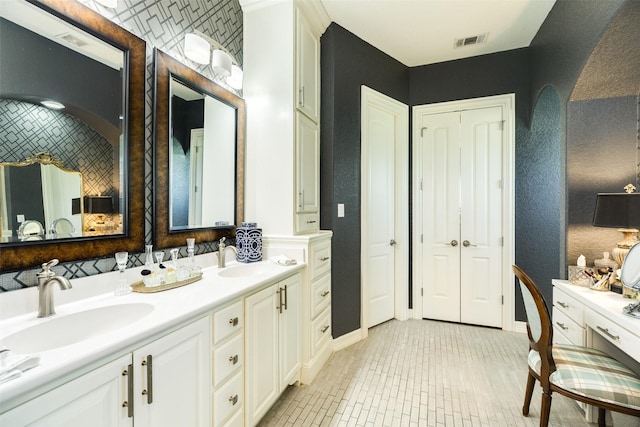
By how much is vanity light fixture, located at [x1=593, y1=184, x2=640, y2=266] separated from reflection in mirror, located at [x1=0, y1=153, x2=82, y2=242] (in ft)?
9.41

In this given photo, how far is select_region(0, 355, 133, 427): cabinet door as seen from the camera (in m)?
0.73

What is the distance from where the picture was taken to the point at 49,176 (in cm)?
122

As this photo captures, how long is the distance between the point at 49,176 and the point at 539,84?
3704 mm

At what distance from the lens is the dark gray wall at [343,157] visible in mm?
2736

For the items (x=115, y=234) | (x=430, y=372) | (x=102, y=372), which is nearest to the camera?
(x=102, y=372)

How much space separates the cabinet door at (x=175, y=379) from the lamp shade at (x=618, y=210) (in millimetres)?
2359

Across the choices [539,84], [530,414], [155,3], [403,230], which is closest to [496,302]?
[403,230]

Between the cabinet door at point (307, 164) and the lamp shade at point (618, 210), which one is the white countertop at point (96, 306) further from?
the lamp shade at point (618, 210)

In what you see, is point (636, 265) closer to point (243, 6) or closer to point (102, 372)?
point (102, 372)

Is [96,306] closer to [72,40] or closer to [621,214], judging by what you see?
[72,40]

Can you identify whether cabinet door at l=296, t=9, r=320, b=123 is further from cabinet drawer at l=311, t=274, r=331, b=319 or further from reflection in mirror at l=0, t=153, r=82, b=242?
reflection in mirror at l=0, t=153, r=82, b=242

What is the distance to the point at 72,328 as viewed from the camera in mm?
1125

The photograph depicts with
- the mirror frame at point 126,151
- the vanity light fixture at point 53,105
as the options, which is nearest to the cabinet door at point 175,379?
the mirror frame at point 126,151

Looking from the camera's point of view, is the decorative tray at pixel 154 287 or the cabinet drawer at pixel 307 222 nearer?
the decorative tray at pixel 154 287
